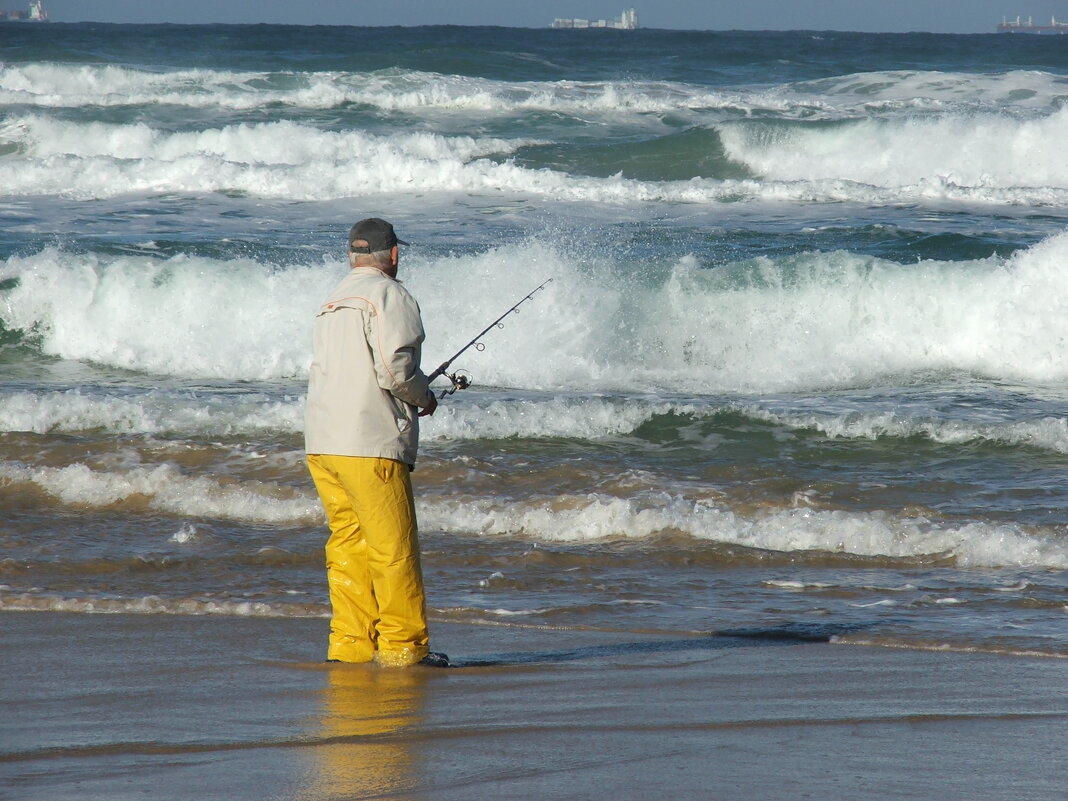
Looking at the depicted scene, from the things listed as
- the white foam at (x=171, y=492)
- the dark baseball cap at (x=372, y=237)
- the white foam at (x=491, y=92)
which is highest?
the white foam at (x=491, y=92)

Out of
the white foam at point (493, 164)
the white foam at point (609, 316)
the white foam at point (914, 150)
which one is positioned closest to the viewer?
the white foam at point (609, 316)

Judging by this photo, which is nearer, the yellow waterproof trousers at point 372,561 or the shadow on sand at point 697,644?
the yellow waterproof trousers at point 372,561

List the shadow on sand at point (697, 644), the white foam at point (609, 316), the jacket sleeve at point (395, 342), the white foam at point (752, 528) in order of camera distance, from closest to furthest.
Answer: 1. the jacket sleeve at point (395, 342)
2. the shadow on sand at point (697, 644)
3. the white foam at point (752, 528)
4. the white foam at point (609, 316)

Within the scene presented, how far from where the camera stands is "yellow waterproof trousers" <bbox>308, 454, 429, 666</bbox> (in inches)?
170

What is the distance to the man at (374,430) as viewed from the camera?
4.23m

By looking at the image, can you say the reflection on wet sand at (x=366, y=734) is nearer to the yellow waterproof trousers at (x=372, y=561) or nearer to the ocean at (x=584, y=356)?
the yellow waterproof trousers at (x=372, y=561)

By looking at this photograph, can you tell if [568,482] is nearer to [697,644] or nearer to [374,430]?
[697,644]

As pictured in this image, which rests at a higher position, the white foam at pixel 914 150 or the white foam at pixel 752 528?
the white foam at pixel 914 150

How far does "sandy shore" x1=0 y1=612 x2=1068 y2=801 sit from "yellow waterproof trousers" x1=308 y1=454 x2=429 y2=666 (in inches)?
4.3

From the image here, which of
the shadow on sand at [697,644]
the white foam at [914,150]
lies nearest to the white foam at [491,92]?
the white foam at [914,150]

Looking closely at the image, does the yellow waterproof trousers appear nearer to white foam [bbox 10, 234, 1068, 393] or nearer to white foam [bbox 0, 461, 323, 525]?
white foam [bbox 0, 461, 323, 525]

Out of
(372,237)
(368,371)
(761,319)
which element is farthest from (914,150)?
(368,371)

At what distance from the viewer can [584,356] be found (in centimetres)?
1119

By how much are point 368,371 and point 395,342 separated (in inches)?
5.8
